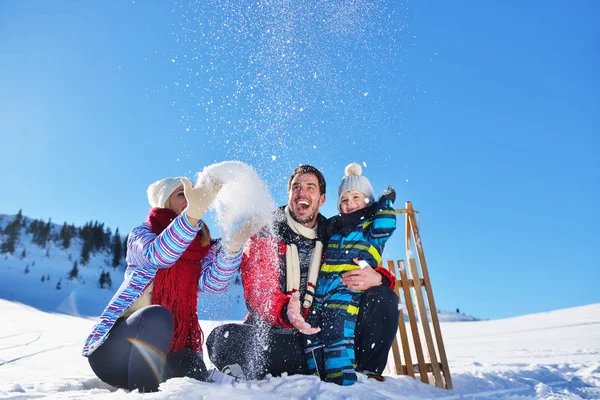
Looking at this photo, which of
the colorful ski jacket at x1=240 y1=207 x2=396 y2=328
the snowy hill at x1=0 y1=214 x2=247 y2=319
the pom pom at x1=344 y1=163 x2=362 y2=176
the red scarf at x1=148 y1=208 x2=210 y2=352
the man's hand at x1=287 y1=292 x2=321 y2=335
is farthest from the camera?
the snowy hill at x1=0 y1=214 x2=247 y2=319

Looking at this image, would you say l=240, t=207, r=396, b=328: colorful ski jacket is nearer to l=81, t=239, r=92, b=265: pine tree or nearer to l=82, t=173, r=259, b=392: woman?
l=82, t=173, r=259, b=392: woman

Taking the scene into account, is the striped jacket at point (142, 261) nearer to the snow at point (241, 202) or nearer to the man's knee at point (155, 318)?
the man's knee at point (155, 318)

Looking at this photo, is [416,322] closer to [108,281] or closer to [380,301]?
[380,301]

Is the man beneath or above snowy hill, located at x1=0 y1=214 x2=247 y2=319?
beneath

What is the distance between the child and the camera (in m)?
3.04

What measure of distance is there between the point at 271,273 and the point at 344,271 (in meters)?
0.62

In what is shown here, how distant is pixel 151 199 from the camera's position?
3305 mm

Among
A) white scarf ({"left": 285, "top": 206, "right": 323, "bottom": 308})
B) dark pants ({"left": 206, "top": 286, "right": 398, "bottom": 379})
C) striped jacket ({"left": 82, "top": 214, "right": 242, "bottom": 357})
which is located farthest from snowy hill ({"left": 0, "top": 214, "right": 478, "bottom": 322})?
striped jacket ({"left": 82, "top": 214, "right": 242, "bottom": 357})

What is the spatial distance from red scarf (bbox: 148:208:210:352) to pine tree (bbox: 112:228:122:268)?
64806 mm

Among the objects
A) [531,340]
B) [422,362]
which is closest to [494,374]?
[422,362]

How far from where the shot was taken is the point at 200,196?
8.70 feet

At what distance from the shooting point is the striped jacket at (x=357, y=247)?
3.39 metres

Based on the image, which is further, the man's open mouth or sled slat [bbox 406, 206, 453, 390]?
sled slat [bbox 406, 206, 453, 390]

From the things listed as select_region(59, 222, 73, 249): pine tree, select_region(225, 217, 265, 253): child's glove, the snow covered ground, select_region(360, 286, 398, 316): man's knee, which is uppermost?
select_region(59, 222, 73, 249): pine tree
